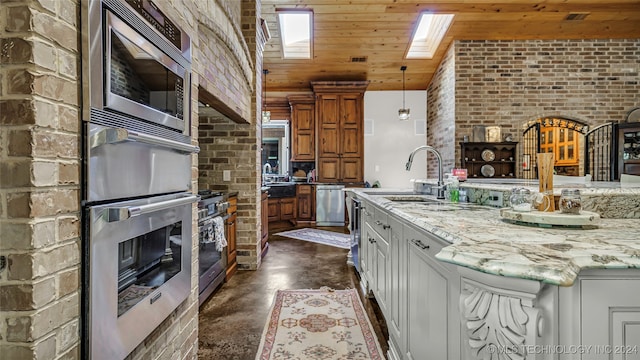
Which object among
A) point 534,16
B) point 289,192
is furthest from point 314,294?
point 534,16

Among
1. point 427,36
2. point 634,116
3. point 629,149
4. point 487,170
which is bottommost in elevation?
point 487,170

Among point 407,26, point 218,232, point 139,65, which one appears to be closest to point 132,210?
point 139,65

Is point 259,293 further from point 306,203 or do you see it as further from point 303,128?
point 303,128

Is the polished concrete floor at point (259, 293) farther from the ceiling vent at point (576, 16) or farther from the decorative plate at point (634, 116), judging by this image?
the decorative plate at point (634, 116)

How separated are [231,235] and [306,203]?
11.0 ft

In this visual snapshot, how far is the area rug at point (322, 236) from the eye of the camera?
4.93 m

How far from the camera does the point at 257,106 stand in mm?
3689

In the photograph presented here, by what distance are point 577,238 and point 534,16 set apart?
549 centimetres

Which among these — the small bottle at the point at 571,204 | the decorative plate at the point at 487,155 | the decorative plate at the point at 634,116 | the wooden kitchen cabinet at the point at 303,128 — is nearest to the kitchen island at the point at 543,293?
the small bottle at the point at 571,204

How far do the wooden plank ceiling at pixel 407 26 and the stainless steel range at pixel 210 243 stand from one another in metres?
3.59

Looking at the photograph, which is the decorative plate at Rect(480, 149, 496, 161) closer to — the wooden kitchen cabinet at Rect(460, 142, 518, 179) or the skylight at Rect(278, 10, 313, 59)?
the wooden kitchen cabinet at Rect(460, 142, 518, 179)

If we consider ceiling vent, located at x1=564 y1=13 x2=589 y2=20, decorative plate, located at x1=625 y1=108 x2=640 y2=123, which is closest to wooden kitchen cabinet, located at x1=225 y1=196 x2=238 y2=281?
ceiling vent, located at x1=564 y1=13 x2=589 y2=20

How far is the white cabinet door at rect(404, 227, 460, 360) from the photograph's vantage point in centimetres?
109

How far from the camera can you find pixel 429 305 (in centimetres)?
129
